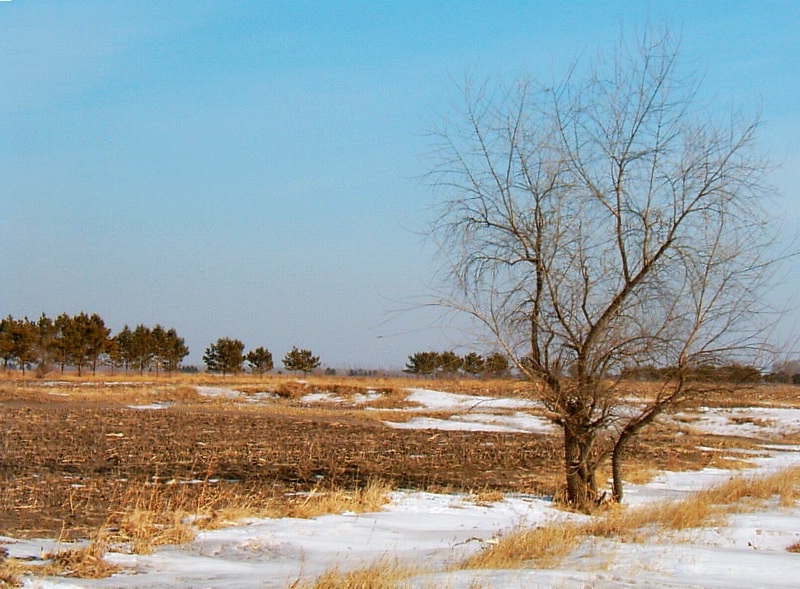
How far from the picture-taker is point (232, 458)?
18.8 metres

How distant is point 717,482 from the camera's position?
17.1m

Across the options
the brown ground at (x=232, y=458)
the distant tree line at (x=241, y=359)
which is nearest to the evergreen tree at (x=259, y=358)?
the distant tree line at (x=241, y=359)

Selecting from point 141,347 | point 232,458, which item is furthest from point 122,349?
point 232,458

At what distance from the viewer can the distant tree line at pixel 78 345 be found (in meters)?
80.1

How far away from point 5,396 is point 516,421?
25656mm

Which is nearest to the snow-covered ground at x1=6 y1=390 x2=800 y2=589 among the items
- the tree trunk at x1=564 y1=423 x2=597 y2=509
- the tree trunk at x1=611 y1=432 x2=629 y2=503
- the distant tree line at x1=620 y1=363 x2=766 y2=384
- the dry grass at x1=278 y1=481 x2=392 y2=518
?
the dry grass at x1=278 y1=481 x2=392 y2=518

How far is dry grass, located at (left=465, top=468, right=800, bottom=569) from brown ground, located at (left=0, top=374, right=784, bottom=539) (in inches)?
128

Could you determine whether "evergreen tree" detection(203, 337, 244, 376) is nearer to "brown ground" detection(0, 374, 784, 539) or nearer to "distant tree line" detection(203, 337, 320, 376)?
"distant tree line" detection(203, 337, 320, 376)

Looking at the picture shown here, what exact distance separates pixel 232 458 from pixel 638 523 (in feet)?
34.3

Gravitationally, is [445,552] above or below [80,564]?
below

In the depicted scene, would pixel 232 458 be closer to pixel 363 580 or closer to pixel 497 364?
pixel 497 364

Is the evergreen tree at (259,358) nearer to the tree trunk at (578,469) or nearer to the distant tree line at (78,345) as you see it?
the distant tree line at (78,345)

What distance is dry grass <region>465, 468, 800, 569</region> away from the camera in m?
8.31

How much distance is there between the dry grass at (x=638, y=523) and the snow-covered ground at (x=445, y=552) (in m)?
0.28
